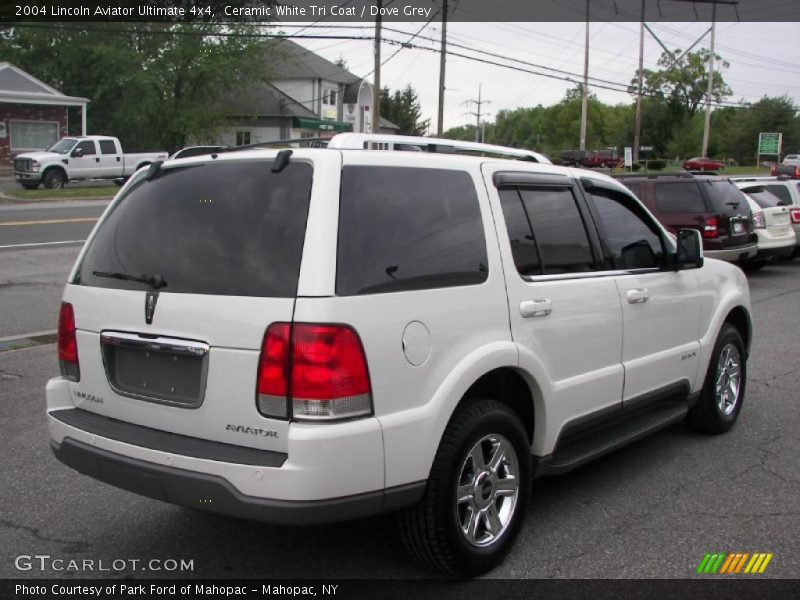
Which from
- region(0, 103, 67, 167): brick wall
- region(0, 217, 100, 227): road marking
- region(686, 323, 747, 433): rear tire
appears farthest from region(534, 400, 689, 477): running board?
region(0, 103, 67, 167): brick wall

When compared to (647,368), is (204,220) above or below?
above

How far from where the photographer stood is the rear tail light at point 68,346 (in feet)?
12.6

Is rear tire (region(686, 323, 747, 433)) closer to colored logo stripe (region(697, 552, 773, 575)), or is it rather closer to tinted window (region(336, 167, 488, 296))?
colored logo stripe (region(697, 552, 773, 575))

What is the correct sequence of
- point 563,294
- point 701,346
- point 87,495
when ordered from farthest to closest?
Result: point 701,346 → point 87,495 → point 563,294

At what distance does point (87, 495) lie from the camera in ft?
15.1

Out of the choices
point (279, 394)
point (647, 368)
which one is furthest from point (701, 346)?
point (279, 394)

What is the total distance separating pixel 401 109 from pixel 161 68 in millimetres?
35173

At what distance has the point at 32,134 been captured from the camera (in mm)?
42188

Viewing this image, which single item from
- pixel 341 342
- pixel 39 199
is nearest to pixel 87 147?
pixel 39 199

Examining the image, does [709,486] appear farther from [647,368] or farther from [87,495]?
[87,495]

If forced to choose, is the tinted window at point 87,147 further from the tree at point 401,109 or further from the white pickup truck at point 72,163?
the tree at point 401,109

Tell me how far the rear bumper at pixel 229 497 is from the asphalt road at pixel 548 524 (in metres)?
0.60

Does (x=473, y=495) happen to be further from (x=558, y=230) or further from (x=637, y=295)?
(x=637, y=295)

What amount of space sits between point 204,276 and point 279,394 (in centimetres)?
63
